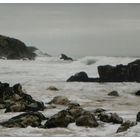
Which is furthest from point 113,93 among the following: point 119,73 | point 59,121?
point 59,121

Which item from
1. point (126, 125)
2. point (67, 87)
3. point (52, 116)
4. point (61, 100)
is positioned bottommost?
A: point (126, 125)

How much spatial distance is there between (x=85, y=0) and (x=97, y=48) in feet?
1.79

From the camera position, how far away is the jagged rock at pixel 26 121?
473 centimetres

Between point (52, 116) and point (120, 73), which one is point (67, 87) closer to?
point (52, 116)

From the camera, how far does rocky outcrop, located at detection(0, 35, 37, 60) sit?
5.05 meters

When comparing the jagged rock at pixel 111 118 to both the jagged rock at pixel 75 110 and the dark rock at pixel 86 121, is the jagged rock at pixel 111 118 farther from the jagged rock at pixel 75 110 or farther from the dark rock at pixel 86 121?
the jagged rock at pixel 75 110

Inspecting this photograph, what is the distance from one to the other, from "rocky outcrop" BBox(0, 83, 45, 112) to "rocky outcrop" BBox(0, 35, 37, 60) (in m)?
0.35

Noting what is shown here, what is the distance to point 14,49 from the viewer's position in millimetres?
5098

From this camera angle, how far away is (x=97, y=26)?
16.6 ft

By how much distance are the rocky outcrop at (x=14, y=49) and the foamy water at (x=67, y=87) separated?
0.07 meters

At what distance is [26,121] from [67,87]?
60 centimetres

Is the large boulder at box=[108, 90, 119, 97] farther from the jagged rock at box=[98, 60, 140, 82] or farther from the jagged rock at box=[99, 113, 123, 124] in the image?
the jagged rock at box=[99, 113, 123, 124]

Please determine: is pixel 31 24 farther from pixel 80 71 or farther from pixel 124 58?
pixel 124 58

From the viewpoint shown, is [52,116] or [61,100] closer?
[52,116]
